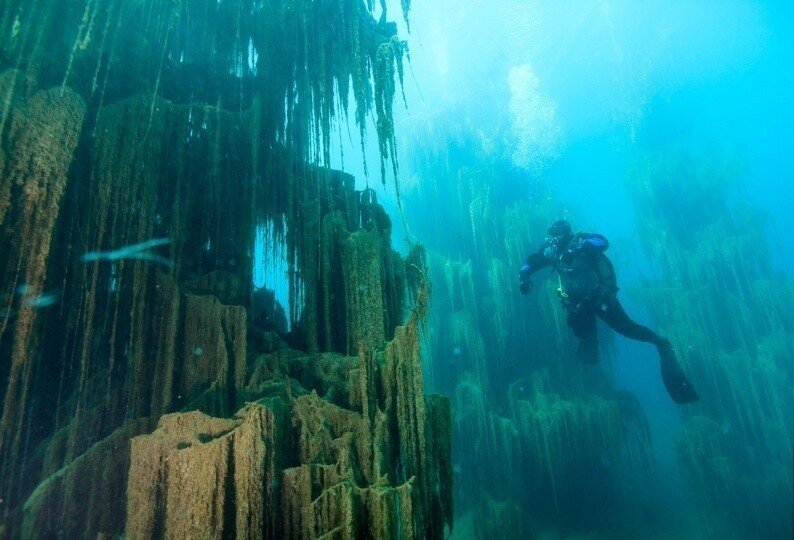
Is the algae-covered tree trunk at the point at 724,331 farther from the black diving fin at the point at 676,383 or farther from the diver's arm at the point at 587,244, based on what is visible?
the diver's arm at the point at 587,244

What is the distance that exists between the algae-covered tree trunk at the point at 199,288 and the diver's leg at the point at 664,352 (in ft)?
27.1

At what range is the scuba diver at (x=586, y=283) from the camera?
11.2m

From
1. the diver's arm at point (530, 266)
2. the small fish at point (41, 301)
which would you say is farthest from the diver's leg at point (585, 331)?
the small fish at point (41, 301)

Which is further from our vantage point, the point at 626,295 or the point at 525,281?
the point at 626,295

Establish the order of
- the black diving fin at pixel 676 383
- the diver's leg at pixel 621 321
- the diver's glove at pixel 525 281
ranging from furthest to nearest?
1. the diver's leg at pixel 621 321
2. the diver's glove at pixel 525 281
3. the black diving fin at pixel 676 383

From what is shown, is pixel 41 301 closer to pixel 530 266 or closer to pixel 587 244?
pixel 530 266

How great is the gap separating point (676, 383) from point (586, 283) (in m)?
3.54

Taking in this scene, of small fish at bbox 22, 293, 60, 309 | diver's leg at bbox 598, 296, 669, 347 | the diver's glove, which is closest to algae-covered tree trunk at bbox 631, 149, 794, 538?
diver's leg at bbox 598, 296, 669, 347

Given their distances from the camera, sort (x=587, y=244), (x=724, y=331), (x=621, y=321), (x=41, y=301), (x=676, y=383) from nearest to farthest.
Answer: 1. (x=41, y=301)
2. (x=676, y=383)
3. (x=587, y=244)
4. (x=621, y=321)
5. (x=724, y=331)

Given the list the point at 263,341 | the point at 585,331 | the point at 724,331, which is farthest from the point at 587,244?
the point at 724,331

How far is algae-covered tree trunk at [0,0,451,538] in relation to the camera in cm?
416

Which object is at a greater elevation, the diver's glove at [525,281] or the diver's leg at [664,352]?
the diver's glove at [525,281]

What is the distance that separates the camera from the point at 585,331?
12.8 metres

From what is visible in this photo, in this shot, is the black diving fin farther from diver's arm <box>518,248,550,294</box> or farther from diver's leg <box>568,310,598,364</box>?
diver's arm <box>518,248,550,294</box>
